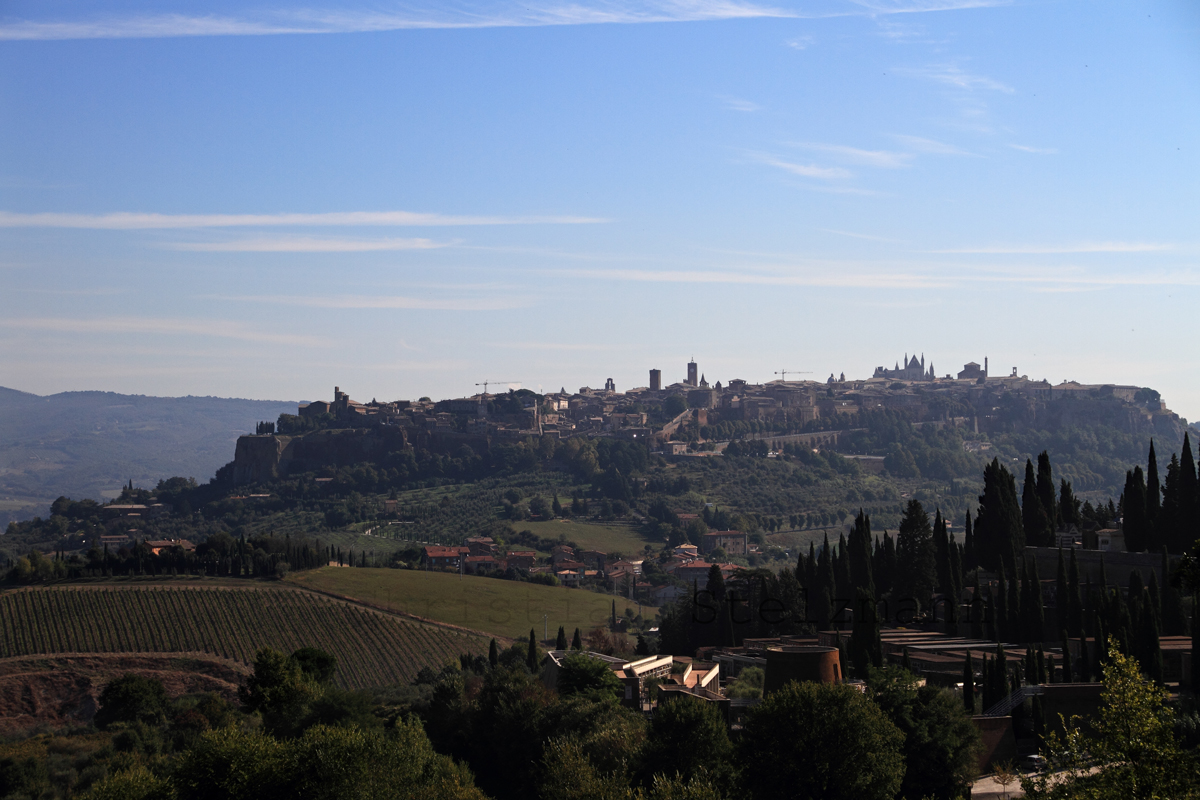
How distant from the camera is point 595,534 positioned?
410 ft

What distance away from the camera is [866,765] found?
2897 centimetres

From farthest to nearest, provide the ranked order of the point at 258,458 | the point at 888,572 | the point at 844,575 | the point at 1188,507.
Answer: the point at 258,458 → the point at 844,575 → the point at 888,572 → the point at 1188,507

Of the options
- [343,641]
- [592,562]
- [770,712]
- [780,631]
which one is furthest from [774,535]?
[770,712]

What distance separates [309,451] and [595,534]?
59710mm

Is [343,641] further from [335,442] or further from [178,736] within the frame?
[335,442]

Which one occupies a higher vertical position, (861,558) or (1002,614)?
(861,558)

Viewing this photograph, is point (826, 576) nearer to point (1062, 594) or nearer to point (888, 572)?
point (888, 572)

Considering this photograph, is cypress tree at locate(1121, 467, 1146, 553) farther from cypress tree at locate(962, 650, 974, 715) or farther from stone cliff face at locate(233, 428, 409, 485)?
stone cliff face at locate(233, 428, 409, 485)

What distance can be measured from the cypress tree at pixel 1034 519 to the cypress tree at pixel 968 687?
15.0 m

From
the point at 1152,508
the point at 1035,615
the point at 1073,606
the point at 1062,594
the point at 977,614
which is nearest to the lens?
the point at 1073,606

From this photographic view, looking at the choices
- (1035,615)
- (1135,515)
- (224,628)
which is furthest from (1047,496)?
(224,628)

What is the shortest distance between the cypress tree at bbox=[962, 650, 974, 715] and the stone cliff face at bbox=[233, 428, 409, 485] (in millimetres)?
138952

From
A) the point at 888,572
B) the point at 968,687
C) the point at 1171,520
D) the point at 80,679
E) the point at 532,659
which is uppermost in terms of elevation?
the point at 1171,520

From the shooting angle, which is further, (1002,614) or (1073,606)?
(1002,614)
